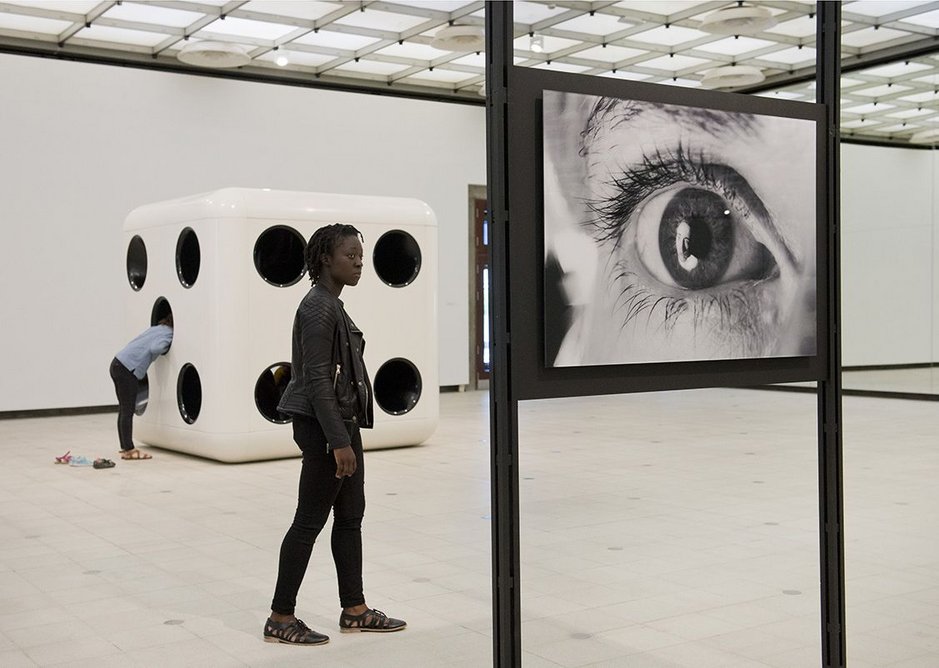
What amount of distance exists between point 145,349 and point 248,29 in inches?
241

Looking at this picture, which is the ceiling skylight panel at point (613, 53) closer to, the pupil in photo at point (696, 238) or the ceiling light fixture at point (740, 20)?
the ceiling light fixture at point (740, 20)

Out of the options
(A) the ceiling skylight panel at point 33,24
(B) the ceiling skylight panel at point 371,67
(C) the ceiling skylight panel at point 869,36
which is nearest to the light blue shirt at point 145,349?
(A) the ceiling skylight panel at point 33,24

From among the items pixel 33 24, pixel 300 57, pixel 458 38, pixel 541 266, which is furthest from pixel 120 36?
pixel 541 266

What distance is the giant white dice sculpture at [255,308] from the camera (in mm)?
9906

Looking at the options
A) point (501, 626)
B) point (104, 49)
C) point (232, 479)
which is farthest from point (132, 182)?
point (501, 626)

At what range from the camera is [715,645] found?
4684mm

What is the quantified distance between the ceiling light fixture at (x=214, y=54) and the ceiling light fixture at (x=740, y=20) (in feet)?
19.4

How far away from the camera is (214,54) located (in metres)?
14.2

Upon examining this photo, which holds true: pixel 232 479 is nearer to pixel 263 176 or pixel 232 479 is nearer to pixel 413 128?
pixel 263 176

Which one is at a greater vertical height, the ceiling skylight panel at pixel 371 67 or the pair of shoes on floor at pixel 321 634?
the ceiling skylight panel at pixel 371 67

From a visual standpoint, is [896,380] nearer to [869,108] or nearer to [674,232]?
[869,108]

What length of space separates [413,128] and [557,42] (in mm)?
14293

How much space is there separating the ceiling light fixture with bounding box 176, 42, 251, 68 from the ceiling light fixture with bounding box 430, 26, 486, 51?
252 centimetres

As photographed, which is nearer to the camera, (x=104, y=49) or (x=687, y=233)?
(x=687, y=233)
